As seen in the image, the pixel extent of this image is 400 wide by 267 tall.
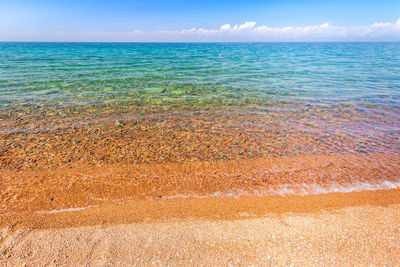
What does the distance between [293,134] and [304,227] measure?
4.19 metres

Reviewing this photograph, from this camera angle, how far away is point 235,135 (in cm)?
680

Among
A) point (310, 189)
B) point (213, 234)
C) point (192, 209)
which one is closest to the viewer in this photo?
point (213, 234)

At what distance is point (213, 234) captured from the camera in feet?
10.3

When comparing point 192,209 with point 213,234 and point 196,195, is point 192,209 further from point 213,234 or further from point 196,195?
point 213,234

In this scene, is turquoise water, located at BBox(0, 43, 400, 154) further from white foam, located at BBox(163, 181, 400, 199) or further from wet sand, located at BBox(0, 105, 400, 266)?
white foam, located at BBox(163, 181, 400, 199)

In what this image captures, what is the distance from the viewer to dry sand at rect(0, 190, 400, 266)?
275 cm

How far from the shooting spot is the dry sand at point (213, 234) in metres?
2.75

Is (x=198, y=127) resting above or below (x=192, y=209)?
above

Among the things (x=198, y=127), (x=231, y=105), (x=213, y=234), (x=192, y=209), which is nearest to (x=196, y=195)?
(x=192, y=209)

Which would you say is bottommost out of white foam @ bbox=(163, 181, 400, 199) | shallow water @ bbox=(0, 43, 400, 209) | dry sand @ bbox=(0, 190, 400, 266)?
white foam @ bbox=(163, 181, 400, 199)

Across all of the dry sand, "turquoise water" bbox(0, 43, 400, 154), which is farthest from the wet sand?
"turquoise water" bbox(0, 43, 400, 154)

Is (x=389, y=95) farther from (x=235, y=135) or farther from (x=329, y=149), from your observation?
(x=235, y=135)

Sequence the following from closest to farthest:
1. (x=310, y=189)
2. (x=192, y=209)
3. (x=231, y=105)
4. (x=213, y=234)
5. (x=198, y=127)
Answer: (x=213, y=234) → (x=192, y=209) → (x=310, y=189) → (x=198, y=127) → (x=231, y=105)

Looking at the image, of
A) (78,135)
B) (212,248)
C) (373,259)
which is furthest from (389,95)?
(78,135)
